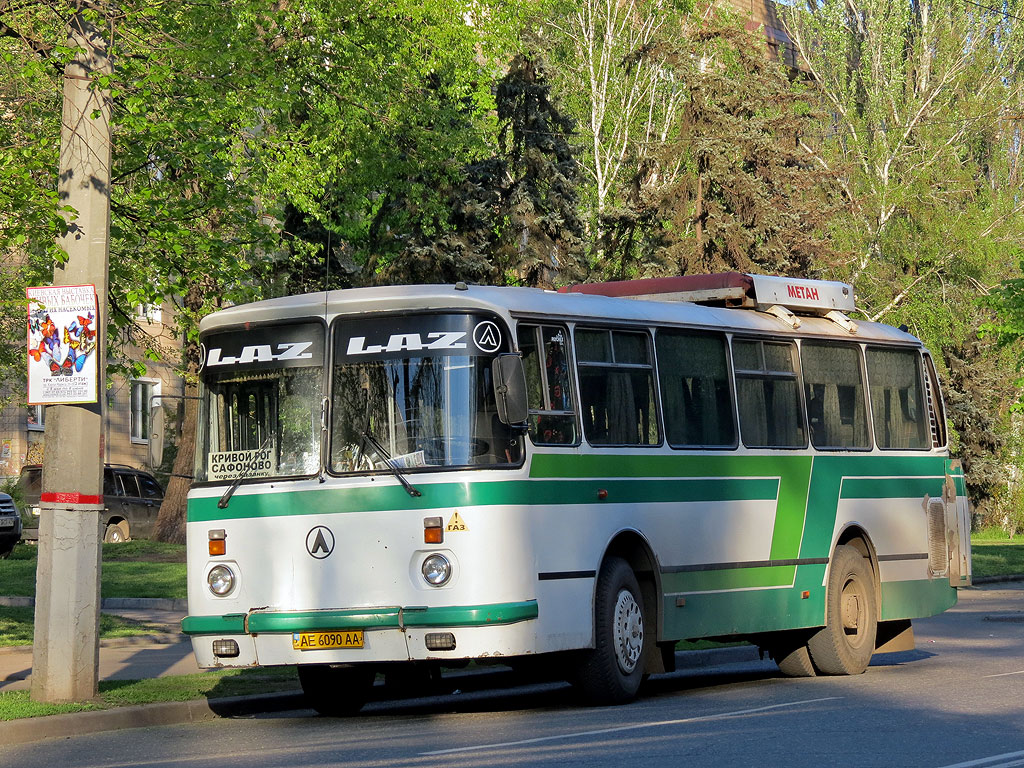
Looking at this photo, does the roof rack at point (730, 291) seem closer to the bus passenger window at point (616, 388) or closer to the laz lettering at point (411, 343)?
the bus passenger window at point (616, 388)

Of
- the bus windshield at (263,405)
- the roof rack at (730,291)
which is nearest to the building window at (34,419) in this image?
the roof rack at (730,291)

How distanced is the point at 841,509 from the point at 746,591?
1871 millimetres

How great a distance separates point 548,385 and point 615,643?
1997 millimetres

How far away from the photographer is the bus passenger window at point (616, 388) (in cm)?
1270

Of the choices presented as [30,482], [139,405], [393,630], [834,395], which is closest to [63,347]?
[393,630]

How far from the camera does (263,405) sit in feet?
40.3

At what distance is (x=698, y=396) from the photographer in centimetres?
1398

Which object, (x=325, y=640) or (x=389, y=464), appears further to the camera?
(x=389, y=464)

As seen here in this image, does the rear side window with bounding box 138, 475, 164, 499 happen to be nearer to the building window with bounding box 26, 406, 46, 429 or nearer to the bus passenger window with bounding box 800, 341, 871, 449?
the building window with bounding box 26, 406, 46, 429

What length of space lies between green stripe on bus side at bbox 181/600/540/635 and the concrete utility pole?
4.09ft

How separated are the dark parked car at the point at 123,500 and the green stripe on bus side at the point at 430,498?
29857mm

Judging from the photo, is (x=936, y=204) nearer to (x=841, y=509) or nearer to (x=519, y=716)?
(x=841, y=509)

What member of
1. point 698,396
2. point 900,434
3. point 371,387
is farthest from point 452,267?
point 371,387

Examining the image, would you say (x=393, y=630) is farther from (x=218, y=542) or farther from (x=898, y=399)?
(x=898, y=399)
